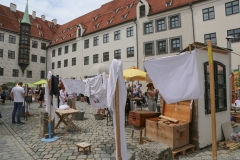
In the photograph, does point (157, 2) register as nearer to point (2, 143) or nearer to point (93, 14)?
point (93, 14)

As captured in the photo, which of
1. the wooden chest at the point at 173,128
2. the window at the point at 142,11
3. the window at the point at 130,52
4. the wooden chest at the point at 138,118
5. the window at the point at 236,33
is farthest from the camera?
the window at the point at 130,52

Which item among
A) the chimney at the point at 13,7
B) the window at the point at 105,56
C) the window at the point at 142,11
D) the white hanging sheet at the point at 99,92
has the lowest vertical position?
the white hanging sheet at the point at 99,92

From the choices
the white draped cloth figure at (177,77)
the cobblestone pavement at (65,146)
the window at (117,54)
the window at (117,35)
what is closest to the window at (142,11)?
the window at (117,35)

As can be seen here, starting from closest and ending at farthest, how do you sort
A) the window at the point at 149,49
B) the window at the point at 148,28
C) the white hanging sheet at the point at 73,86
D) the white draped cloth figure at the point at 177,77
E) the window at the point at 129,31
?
1. the white draped cloth figure at the point at 177,77
2. the white hanging sheet at the point at 73,86
3. the window at the point at 149,49
4. the window at the point at 148,28
5. the window at the point at 129,31

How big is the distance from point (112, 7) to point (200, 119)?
33.5 m

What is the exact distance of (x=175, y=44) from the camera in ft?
76.6

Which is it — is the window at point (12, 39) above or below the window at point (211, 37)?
above

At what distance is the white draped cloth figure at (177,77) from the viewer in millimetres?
4234

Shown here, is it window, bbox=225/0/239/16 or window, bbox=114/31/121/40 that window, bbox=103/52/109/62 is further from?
window, bbox=225/0/239/16

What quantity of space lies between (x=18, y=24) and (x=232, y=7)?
40.8 meters

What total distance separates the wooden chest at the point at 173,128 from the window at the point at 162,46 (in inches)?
741

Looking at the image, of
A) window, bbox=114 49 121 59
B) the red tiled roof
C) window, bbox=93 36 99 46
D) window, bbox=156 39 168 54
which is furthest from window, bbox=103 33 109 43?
the red tiled roof

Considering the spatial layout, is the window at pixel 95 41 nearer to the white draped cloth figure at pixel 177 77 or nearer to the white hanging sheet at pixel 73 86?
the white hanging sheet at pixel 73 86

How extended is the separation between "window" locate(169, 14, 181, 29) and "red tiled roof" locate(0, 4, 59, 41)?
101 feet
